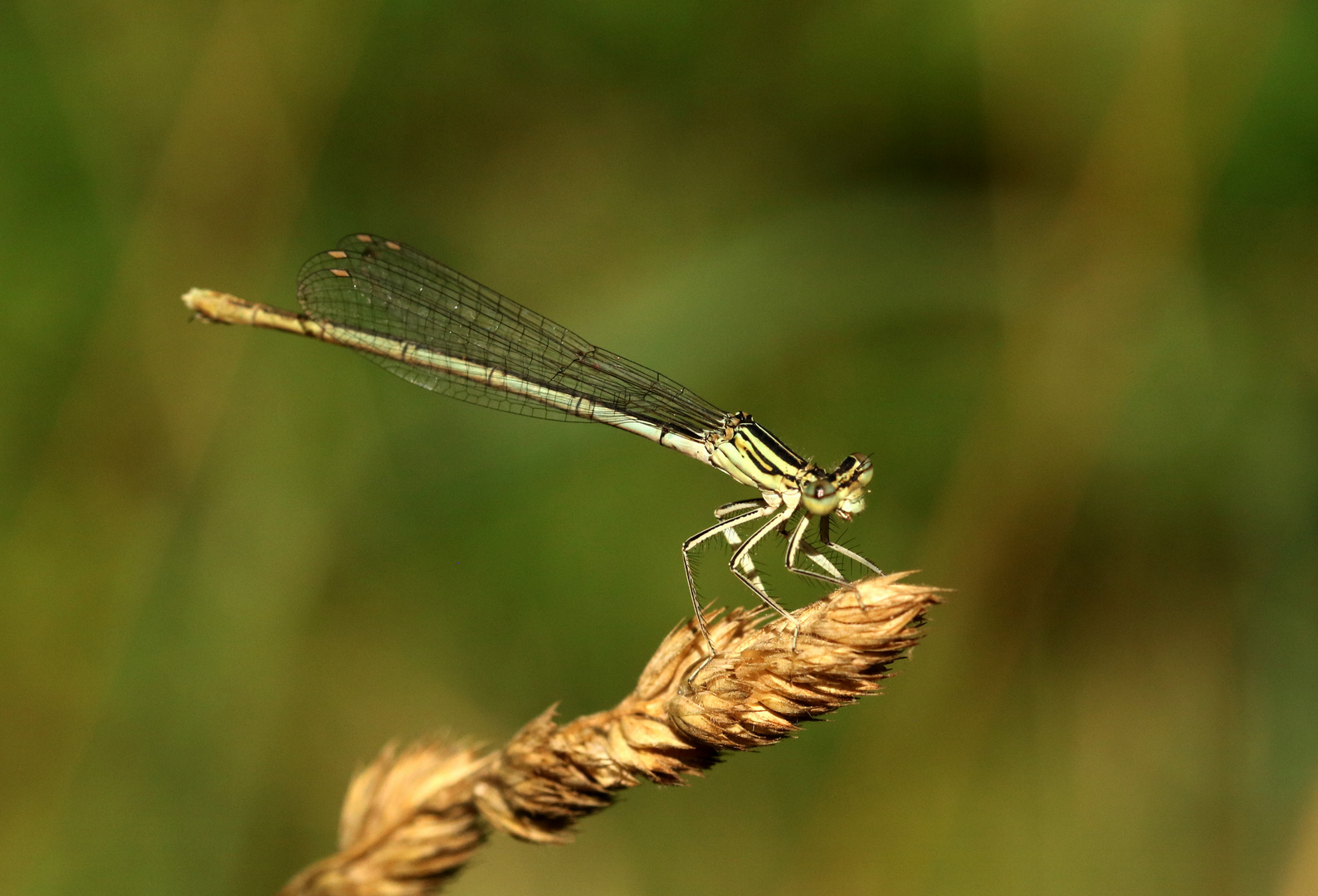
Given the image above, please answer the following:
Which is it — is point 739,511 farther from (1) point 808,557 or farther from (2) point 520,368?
(2) point 520,368

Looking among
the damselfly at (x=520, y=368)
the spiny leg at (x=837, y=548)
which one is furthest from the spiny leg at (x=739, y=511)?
the spiny leg at (x=837, y=548)

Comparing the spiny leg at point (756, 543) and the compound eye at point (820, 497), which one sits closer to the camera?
the spiny leg at point (756, 543)

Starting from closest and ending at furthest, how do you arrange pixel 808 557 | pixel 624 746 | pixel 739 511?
1. pixel 624 746
2. pixel 808 557
3. pixel 739 511

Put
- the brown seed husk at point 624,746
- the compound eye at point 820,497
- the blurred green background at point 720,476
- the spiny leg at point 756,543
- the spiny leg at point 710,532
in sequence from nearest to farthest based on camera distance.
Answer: the brown seed husk at point 624,746 → the spiny leg at point 756,543 → the spiny leg at point 710,532 → the compound eye at point 820,497 → the blurred green background at point 720,476

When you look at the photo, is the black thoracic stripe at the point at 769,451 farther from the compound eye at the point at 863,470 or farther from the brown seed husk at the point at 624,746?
the brown seed husk at the point at 624,746

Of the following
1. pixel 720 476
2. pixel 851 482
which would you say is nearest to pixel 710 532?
pixel 851 482

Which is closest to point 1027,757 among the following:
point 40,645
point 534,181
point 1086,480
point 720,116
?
point 1086,480
